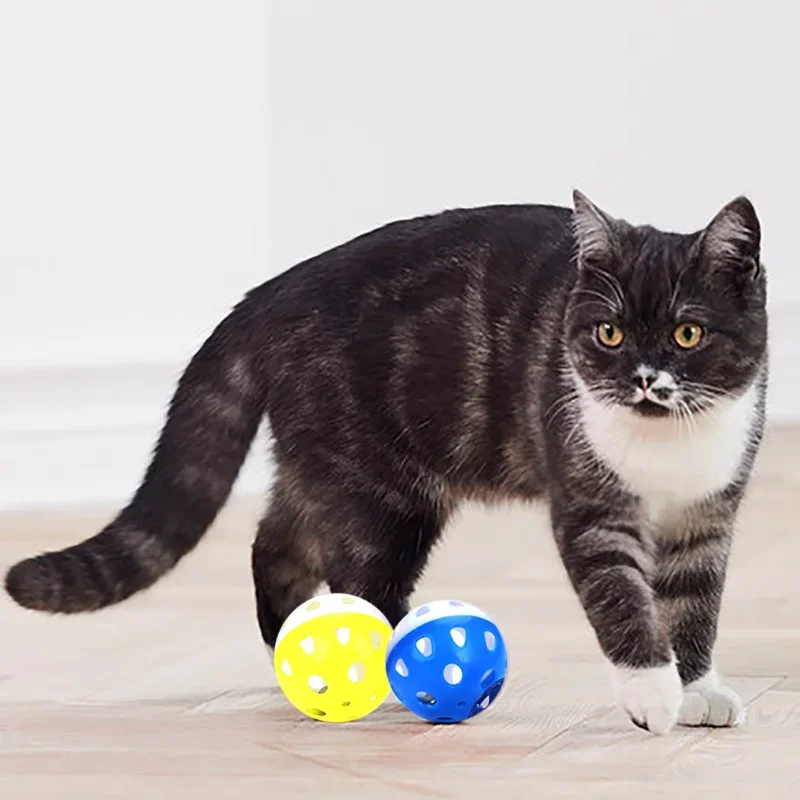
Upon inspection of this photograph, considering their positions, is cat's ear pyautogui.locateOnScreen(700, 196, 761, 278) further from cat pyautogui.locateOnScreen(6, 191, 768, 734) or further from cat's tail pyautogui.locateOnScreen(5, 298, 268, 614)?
cat's tail pyautogui.locateOnScreen(5, 298, 268, 614)

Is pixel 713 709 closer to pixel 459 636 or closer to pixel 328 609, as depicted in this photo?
pixel 459 636

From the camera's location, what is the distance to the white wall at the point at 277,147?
4.11 m

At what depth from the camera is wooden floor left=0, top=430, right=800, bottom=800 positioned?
197 cm

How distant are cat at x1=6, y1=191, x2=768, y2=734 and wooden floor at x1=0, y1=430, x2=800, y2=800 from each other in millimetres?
120

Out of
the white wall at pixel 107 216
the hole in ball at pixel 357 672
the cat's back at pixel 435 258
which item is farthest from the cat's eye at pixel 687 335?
the white wall at pixel 107 216

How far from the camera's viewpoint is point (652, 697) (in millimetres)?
2168

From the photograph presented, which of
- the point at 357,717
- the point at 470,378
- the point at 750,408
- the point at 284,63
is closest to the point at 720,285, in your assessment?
the point at 750,408

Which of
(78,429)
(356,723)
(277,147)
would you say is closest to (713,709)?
(356,723)

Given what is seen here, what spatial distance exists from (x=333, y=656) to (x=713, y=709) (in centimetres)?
47

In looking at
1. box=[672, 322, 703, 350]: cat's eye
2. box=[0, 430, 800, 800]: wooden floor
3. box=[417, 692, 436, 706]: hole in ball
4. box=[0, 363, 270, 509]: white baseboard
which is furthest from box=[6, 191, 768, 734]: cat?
box=[0, 363, 270, 509]: white baseboard

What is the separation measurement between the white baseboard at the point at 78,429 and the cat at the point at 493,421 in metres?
1.55

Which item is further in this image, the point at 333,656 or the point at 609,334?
the point at 609,334

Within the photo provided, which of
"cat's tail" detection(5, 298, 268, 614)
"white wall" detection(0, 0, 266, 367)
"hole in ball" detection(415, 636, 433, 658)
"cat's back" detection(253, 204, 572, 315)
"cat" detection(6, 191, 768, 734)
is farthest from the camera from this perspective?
"white wall" detection(0, 0, 266, 367)

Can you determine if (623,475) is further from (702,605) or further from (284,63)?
(284,63)
